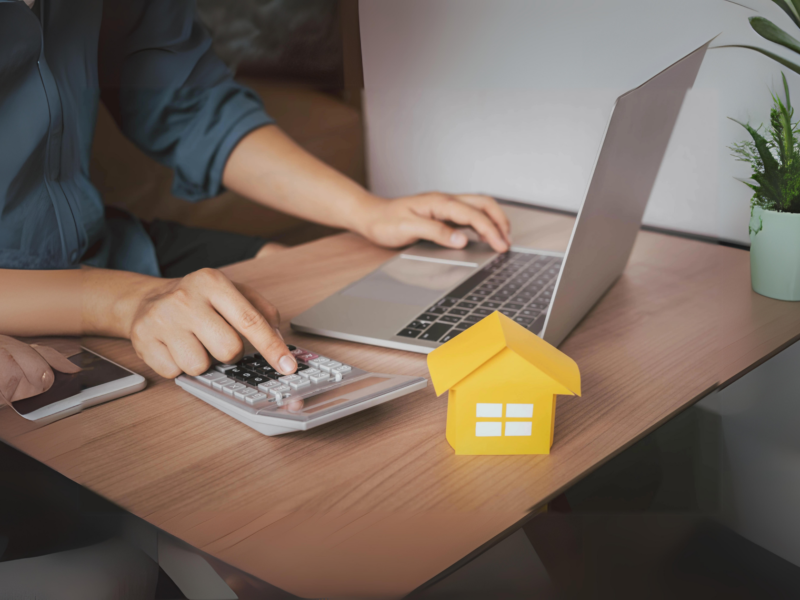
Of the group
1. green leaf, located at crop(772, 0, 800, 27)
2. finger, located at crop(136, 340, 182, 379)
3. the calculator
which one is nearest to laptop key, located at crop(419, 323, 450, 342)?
the calculator

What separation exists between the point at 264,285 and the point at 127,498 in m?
0.40

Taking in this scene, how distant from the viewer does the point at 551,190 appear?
1060 millimetres

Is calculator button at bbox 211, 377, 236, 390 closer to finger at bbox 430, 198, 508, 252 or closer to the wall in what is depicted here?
the wall

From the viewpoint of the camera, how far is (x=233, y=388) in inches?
18.0

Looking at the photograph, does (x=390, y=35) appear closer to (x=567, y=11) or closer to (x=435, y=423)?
(x=567, y=11)

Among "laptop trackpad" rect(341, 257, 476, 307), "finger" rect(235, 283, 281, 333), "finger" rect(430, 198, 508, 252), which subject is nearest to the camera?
"finger" rect(235, 283, 281, 333)

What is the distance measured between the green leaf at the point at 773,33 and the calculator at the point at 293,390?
1.65 feet

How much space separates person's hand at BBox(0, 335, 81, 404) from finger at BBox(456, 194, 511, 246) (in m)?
0.55

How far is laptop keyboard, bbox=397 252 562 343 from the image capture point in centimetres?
60

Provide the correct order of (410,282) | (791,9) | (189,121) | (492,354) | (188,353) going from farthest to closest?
(189,121) < (410,282) < (791,9) < (188,353) < (492,354)

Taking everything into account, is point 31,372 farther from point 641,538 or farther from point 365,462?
point 641,538

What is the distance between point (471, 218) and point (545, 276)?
152 mm

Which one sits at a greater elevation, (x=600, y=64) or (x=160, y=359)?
(x=600, y=64)

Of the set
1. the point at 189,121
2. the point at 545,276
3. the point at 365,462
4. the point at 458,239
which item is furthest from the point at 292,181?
the point at 365,462
